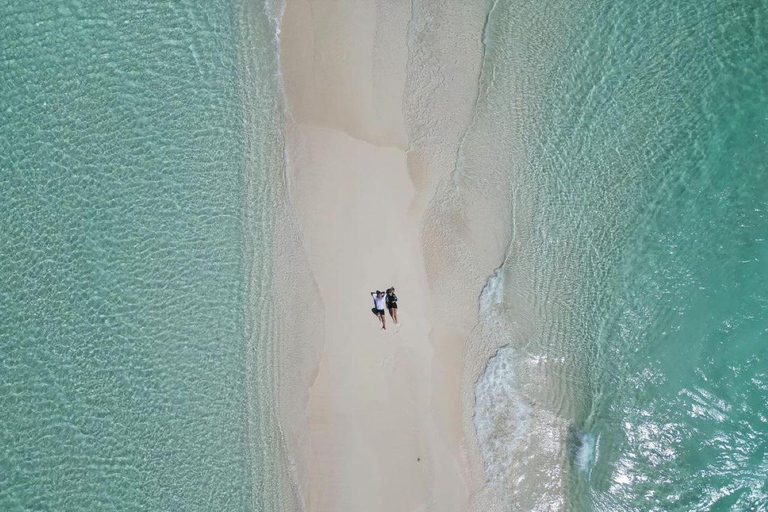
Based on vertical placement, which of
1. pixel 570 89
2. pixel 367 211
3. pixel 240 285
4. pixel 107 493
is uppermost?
pixel 570 89

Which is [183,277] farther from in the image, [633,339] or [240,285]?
[633,339]

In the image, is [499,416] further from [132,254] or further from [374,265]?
[132,254]

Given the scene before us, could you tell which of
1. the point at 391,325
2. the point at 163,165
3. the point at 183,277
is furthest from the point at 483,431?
the point at 163,165

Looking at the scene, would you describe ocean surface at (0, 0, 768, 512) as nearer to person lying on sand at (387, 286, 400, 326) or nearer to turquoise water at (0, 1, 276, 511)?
turquoise water at (0, 1, 276, 511)

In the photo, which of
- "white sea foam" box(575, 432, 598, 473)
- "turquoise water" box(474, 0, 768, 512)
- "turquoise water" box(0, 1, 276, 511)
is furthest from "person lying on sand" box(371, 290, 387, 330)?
"white sea foam" box(575, 432, 598, 473)

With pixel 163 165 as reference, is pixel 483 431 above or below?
below

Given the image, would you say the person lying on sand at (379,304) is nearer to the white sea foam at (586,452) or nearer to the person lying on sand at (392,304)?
the person lying on sand at (392,304)

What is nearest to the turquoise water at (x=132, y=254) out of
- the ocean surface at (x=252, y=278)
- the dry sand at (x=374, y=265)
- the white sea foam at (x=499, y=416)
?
the ocean surface at (x=252, y=278)
